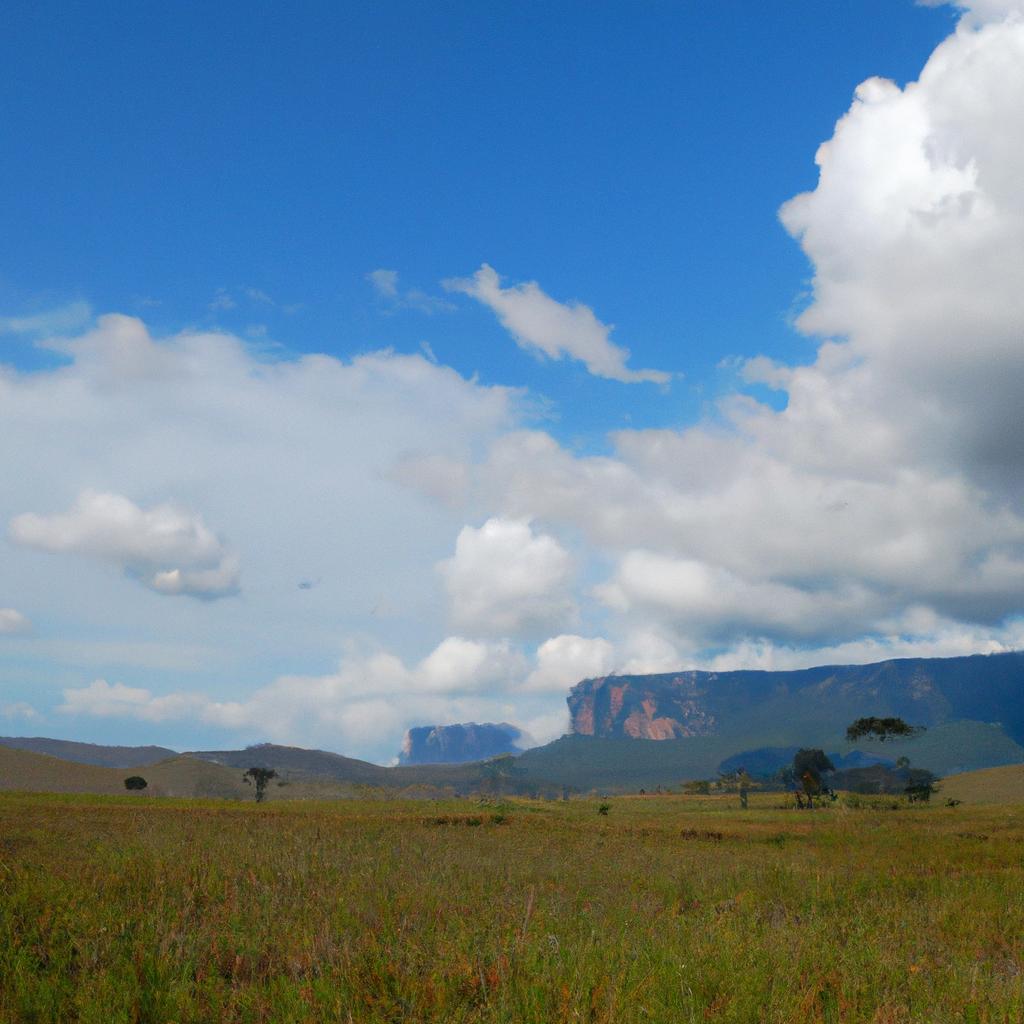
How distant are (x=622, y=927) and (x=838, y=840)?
85.7ft

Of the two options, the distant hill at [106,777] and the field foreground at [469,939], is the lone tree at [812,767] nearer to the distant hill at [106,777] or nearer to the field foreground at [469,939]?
the distant hill at [106,777]

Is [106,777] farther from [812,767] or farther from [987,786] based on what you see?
[987,786]

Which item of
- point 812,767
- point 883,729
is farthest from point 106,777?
point 883,729

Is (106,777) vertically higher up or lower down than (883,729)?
lower down

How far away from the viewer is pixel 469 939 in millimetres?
9094

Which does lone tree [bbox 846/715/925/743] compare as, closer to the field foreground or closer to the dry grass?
the dry grass

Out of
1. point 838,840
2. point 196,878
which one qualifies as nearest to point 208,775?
point 838,840

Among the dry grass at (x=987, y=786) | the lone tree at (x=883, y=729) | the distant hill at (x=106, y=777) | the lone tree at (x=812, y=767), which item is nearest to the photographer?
the dry grass at (x=987, y=786)

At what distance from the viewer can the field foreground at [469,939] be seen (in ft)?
23.6

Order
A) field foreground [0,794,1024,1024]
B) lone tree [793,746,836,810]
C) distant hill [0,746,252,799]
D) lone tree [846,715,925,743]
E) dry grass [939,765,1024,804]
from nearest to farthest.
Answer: field foreground [0,794,1024,1024] < dry grass [939,765,1024,804] < lone tree [846,715,925,743] < lone tree [793,746,836,810] < distant hill [0,746,252,799]

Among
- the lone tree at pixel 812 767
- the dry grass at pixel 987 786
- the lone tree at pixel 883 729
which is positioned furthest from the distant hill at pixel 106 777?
the dry grass at pixel 987 786

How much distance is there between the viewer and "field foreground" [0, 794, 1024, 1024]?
7.19 m

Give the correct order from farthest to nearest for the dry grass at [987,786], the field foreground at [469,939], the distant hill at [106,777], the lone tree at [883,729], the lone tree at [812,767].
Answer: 1. the distant hill at [106,777]
2. the lone tree at [812,767]
3. the lone tree at [883,729]
4. the dry grass at [987,786]
5. the field foreground at [469,939]

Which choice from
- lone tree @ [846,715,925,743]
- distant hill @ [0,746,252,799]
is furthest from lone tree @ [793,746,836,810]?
distant hill @ [0,746,252,799]
